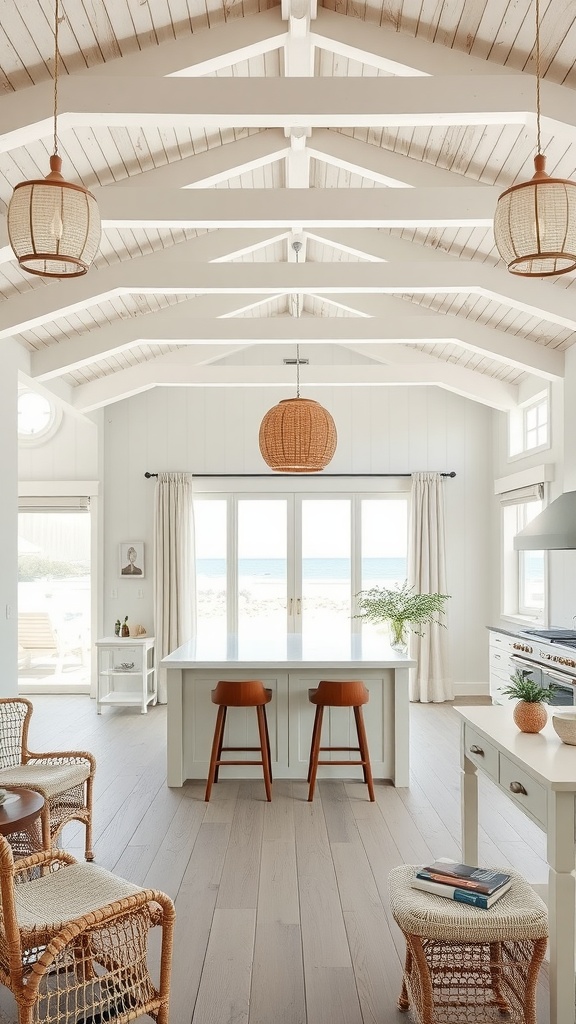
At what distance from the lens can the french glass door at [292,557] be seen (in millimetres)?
9070

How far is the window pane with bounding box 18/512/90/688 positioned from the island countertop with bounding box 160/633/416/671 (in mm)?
3160

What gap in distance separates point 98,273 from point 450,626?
5501 millimetres

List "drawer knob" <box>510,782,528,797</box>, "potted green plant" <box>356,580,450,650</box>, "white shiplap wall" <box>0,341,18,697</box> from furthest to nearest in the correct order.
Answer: "potted green plant" <box>356,580,450,650</box> → "white shiplap wall" <box>0,341,18,697</box> → "drawer knob" <box>510,782,528,797</box>

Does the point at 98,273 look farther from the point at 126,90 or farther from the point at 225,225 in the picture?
the point at 126,90

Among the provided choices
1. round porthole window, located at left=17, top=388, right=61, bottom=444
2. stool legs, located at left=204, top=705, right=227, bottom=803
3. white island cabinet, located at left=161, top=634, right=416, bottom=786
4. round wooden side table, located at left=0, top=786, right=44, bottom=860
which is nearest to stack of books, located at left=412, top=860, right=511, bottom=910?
round wooden side table, located at left=0, top=786, right=44, bottom=860

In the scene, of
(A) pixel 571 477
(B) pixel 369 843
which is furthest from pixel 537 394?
(B) pixel 369 843

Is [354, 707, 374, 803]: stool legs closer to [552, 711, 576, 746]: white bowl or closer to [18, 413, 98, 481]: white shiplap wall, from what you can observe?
[552, 711, 576, 746]: white bowl

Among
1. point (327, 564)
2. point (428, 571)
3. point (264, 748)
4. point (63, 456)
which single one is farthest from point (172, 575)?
point (264, 748)

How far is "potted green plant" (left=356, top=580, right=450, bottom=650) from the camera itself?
7.51 m

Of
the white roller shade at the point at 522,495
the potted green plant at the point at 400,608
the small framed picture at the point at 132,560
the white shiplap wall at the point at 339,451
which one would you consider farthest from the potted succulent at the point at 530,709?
the small framed picture at the point at 132,560

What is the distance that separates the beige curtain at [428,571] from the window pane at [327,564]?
0.72m

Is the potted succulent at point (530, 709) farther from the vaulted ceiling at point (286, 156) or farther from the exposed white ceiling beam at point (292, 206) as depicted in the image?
the exposed white ceiling beam at point (292, 206)

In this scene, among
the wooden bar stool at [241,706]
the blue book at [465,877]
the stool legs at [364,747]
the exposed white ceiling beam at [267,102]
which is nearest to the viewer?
the blue book at [465,877]

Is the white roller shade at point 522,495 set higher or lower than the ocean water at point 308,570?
higher
